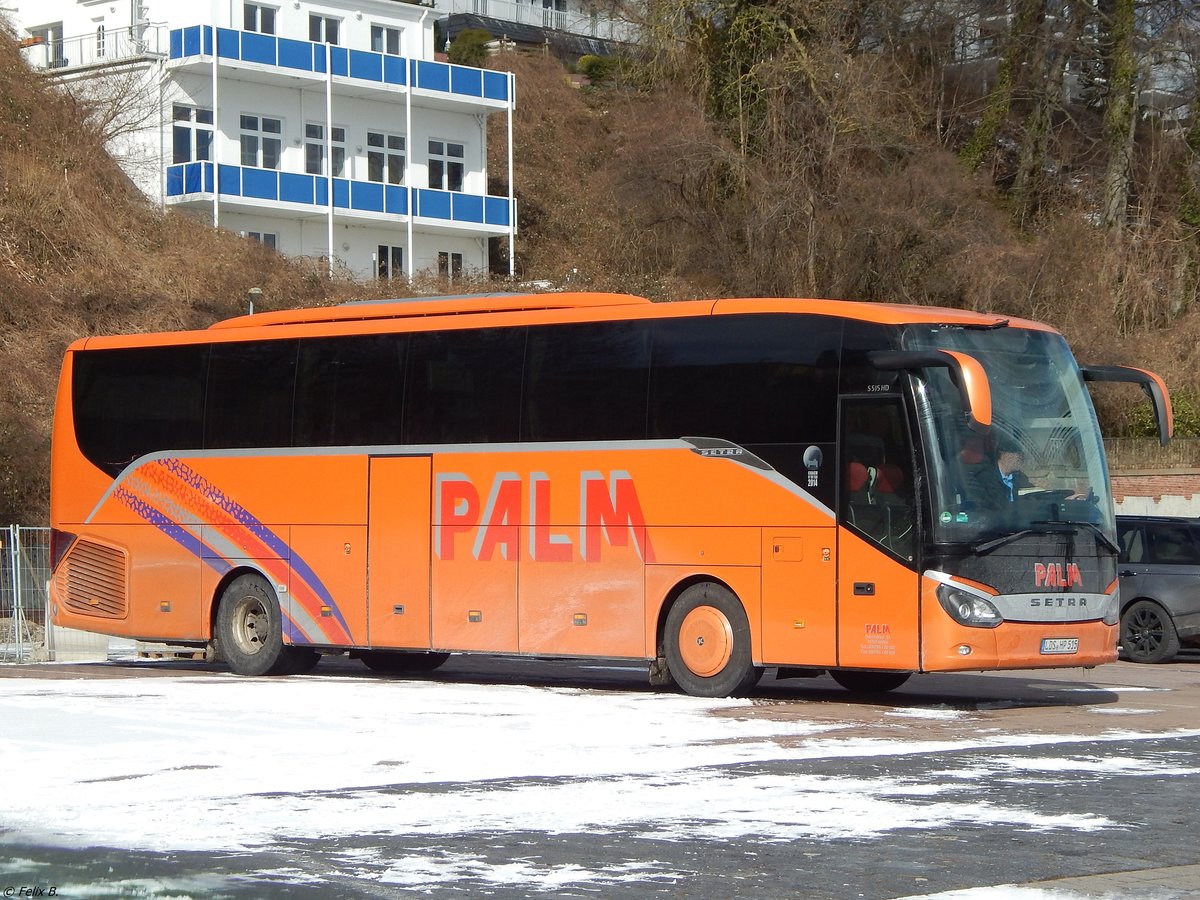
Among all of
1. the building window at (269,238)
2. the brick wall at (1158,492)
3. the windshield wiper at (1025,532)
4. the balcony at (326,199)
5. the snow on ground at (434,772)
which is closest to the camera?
the snow on ground at (434,772)

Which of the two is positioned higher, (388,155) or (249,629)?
(388,155)

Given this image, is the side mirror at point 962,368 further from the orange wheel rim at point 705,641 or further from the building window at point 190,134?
the building window at point 190,134

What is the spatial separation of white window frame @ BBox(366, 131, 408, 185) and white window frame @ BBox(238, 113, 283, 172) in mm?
3501

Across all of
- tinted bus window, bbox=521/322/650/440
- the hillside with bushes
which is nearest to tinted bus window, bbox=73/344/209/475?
tinted bus window, bbox=521/322/650/440

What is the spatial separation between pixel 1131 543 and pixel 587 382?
1007 cm

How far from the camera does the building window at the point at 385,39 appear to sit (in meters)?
63.8

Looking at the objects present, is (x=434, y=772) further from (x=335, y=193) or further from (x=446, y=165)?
(x=446, y=165)

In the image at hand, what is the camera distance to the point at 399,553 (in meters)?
19.2

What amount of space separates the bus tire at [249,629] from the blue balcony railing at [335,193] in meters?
34.5

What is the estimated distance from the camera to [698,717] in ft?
50.0

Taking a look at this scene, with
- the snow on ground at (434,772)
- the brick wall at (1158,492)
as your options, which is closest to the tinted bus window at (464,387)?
the snow on ground at (434,772)

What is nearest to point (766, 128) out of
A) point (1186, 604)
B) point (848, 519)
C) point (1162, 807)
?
point (1186, 604)

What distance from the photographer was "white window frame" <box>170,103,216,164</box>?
55.3 meters

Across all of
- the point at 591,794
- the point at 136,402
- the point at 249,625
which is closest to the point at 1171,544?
the point at 249,625
